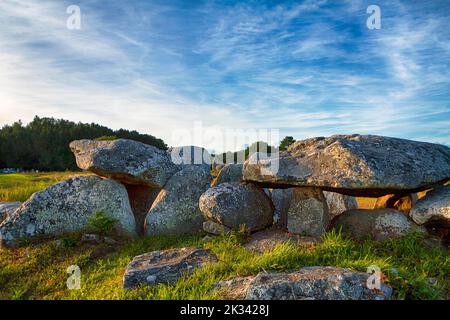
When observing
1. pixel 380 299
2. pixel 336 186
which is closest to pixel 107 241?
pixel 336 186

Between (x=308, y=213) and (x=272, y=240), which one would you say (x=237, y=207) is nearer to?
(x=272, y=240)

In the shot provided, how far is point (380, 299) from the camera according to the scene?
639 cm

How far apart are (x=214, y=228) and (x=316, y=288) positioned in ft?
16.3

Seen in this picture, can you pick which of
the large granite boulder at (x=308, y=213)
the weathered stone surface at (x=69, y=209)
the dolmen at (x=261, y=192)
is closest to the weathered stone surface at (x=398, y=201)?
the dolmen at (x=261, y=192)

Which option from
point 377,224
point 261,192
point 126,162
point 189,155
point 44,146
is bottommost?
point 377,224

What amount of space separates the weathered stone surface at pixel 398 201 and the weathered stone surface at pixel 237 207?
3.59 metres

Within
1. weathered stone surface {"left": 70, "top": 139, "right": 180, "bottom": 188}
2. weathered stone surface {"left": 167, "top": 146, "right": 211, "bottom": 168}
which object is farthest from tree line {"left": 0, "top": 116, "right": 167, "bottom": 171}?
weathered stone surface {"left": 70, "top": 139, "right": 180, "bottom": 188}

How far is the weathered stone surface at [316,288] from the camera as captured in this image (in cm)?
640

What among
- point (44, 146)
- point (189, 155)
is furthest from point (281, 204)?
point (44, 146)

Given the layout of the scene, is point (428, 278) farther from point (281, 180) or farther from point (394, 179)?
point (281, 180)

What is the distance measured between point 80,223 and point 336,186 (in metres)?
7.47

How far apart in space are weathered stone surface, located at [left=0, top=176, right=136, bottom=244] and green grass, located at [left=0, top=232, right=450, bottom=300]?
0.64 meters

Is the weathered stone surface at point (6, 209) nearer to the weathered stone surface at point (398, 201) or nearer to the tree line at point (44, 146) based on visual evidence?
the weathered stone surface at point (398, 201)

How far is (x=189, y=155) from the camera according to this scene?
14625 millimetres
